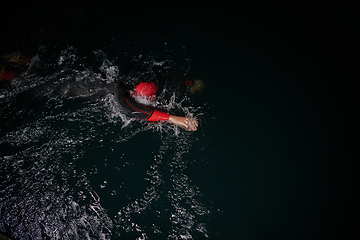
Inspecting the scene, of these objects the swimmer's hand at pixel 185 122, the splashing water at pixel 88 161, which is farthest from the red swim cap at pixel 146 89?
the swimmer's hand at pixel 185 122

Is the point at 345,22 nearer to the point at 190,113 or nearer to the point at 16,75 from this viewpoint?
the point at 190,113

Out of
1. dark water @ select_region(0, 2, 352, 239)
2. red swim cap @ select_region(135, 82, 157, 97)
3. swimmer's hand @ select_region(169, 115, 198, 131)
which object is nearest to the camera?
dark water @ select_region(0, 2, 352, 239)

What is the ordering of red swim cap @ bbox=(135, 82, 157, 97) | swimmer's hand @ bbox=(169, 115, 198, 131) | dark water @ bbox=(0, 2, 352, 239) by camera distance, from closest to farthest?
dark water @ bbox=(0, 2, 352, 239)
swimmer's hand @ bbox=(169, 115, 198, 131)
red swim cap @ bbox=(135, 82, 157, 97)

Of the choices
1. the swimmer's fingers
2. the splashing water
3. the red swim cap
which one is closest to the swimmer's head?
the red swim cap

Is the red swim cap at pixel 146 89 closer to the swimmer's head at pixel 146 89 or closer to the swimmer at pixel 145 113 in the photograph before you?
the swimmer's head at pixel 146 89

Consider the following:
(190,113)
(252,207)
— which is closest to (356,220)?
(252,207)

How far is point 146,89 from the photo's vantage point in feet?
6.44

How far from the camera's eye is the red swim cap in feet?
6.42

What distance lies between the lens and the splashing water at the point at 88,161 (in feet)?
5.66

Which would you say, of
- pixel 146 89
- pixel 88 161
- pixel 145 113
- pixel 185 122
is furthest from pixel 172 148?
pixel 88 161

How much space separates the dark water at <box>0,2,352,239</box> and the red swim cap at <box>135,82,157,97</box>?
21 centimetres

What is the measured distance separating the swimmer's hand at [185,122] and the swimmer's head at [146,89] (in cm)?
42

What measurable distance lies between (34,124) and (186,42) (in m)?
2.15

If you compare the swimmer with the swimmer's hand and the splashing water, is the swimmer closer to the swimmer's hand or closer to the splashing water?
the swimmer's hand
